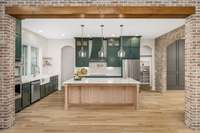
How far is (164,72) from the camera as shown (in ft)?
36.3

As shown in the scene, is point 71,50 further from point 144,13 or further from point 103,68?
point 144,13

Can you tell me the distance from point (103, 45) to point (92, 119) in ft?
20.5

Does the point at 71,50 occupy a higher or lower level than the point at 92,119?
higher

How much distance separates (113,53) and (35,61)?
4015 millimetres

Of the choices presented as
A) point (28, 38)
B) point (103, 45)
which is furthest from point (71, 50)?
point (28, 38)

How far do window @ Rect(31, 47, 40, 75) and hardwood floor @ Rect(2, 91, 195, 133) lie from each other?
3098 millimetres

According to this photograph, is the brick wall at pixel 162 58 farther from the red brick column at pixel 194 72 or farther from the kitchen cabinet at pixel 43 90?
the kitchen cabinet at pixel 43 90

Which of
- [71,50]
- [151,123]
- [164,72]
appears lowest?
[151,123]

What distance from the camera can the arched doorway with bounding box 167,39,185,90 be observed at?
39.9ft

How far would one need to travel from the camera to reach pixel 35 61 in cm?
1086

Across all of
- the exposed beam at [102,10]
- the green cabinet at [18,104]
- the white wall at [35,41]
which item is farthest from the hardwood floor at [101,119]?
the white wall at [35,41]

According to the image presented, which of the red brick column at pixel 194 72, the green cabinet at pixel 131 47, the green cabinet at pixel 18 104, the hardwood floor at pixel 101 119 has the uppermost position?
the green cabinet at pixel 131 47

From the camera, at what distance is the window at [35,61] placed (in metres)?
10.3

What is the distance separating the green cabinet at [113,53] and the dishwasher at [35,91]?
4.31m
